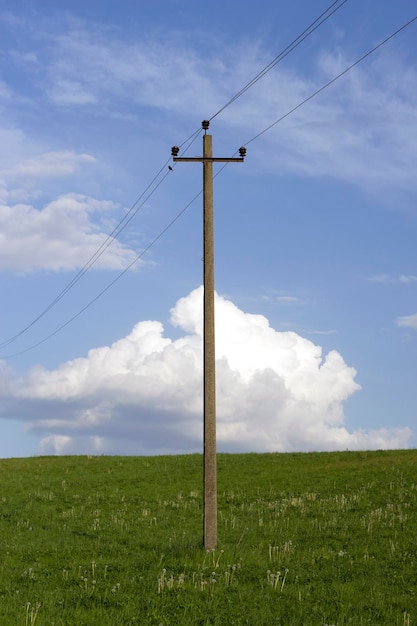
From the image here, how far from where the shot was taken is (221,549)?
20.4 meters

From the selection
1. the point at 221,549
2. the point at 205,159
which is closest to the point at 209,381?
the point at 221,549

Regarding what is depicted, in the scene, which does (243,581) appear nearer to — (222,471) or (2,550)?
(2,550)

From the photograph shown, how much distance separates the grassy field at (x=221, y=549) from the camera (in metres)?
14.8

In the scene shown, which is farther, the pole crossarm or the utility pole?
the pole crossarm

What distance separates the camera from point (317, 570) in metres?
18.0

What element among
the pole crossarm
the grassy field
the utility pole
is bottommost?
the grassy field

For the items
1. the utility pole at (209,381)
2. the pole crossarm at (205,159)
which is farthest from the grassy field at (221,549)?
the pole crossarm at (205,159)

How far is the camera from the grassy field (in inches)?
583

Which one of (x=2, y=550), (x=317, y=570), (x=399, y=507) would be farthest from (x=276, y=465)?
(x=317, y=570)

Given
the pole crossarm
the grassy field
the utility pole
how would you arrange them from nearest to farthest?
the grassy field → the utility pole → the pole crossarm

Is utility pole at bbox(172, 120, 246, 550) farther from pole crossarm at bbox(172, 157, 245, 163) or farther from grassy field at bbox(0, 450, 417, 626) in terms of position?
grassy field at bbox(0, 450, 417, 626)

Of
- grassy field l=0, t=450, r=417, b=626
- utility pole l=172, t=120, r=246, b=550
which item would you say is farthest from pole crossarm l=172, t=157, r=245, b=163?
grassy field l=0, t=450, r=417, b=626

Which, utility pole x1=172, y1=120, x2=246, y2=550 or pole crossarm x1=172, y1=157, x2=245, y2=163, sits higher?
pole crossarm x1=172, y1=157, x2=245, y2=163

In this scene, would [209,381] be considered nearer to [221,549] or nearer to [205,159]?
[221,549]
